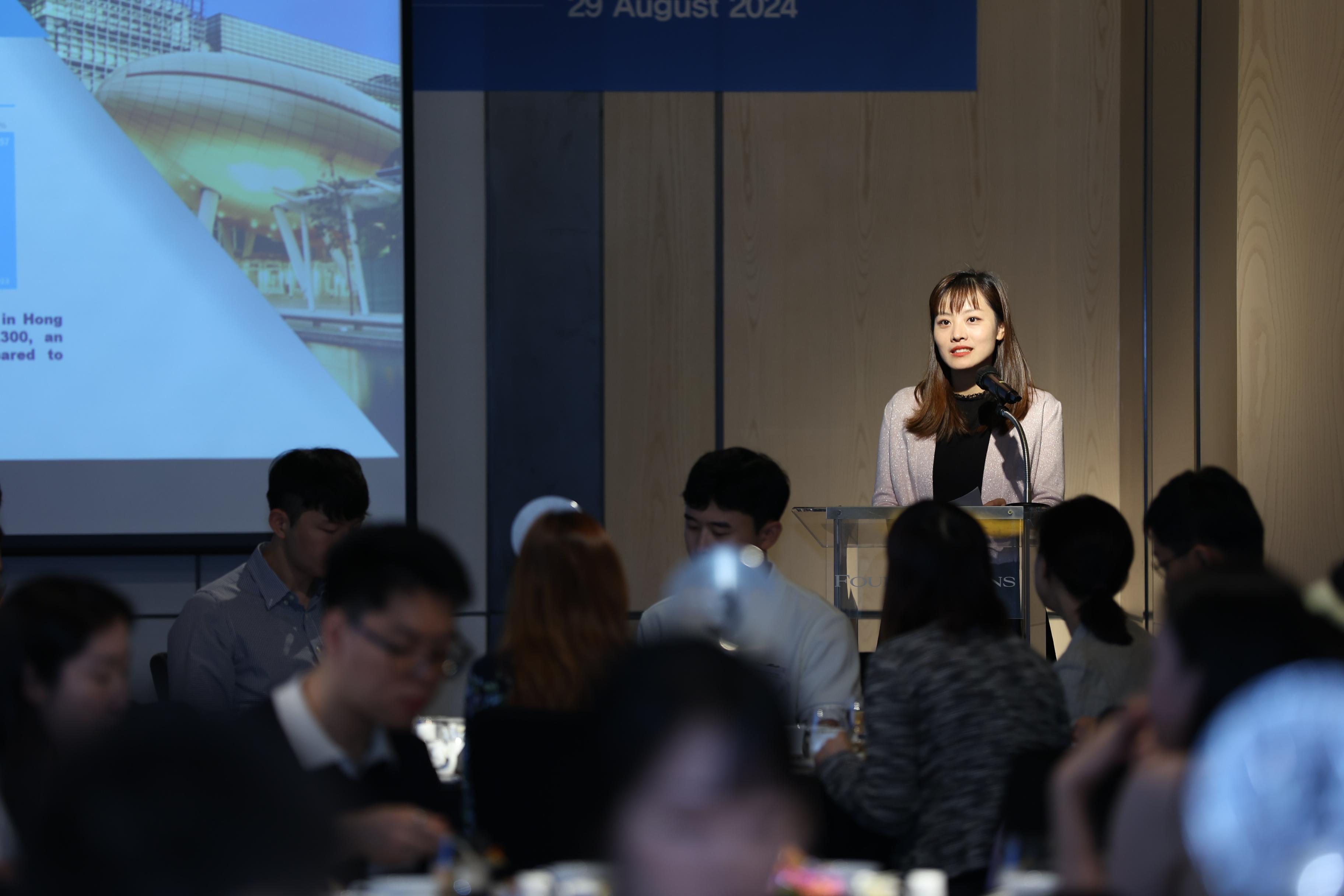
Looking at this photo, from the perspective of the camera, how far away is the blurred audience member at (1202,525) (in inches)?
99.2

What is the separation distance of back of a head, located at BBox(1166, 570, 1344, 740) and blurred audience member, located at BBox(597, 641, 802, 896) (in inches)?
21.9

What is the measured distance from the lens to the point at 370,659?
5.56ft

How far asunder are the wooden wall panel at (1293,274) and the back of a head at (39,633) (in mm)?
2957

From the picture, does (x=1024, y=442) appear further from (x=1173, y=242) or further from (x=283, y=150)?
(x=283, y=150)

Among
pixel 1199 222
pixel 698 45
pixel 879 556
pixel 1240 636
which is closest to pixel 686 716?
pixel 1240 636

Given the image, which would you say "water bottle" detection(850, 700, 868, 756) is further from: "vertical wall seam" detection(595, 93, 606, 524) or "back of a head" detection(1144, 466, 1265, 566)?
"vertical wall seam" detection(595, 93, 606, 524)

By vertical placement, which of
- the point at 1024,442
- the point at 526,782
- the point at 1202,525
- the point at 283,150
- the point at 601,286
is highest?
the point at 283,150

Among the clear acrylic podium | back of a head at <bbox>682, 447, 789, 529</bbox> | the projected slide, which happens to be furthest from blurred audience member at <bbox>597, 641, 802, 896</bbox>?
the projected slide

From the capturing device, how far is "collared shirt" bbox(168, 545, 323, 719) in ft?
10.1

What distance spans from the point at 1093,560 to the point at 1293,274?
139 cm

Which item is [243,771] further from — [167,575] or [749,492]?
[167,575]

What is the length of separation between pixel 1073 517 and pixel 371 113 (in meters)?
3.20

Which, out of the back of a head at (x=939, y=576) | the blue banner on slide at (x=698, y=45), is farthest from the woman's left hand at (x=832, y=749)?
the blue banner on slide at (x=698, y=45)

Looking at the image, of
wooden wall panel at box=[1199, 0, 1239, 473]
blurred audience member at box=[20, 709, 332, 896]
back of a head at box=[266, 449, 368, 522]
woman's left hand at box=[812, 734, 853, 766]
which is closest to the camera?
blurred audience member at box=[20, 709, 332, 896]
